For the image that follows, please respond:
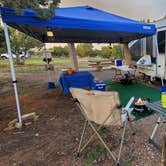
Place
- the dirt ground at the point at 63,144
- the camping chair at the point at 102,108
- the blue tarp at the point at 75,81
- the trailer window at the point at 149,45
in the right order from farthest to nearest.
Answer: the trailer window at the point at 149,45 → the blue tarp at the point at 75,81 → the dirt ground at the point at 63,144 → the camping chair at the point at 102,108

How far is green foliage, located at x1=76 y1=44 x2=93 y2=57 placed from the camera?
929 inches

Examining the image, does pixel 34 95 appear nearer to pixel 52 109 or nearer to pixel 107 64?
pixel 52 109

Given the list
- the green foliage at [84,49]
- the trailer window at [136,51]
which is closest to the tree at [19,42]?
the green foliage at [84,49]

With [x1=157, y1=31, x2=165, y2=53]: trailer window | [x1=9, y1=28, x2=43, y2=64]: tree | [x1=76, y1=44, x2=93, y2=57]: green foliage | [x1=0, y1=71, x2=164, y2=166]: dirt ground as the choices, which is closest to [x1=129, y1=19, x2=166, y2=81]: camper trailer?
[x1=157, y1=31, x2=165, y2=53]: trailer window

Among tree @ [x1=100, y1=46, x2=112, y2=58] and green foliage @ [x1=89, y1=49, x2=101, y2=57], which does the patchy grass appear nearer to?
tree @ [x1=100, y1=46, x2=112, y2=58]

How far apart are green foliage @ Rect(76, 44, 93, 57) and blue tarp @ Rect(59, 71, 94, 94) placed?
18867 mm

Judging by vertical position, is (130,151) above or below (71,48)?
below

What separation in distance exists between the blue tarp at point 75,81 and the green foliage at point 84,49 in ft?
61.9

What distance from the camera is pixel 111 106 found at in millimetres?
1976

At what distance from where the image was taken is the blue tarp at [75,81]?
4.90 metres

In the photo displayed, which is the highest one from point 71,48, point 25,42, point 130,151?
point 25,42

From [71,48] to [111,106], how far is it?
6.79 m

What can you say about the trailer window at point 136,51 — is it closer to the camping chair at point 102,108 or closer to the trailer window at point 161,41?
the trailer window at point 161,41

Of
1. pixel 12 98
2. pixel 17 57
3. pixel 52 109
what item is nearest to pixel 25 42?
pixel 17 57
